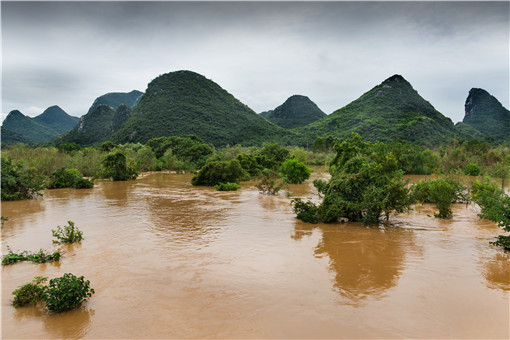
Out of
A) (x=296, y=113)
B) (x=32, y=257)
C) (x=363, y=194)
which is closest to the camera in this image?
(x=32, y=257)

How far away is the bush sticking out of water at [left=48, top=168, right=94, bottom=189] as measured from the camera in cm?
2398

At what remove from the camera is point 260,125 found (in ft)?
277

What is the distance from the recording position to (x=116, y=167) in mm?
29688

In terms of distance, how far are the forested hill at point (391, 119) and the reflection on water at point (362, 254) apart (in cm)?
5532

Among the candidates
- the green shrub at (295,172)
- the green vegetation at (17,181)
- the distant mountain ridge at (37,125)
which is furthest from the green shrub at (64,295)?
the distant mountain ridge at (37,125)

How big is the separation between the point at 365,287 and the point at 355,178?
5.88m

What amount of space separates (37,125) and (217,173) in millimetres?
117099

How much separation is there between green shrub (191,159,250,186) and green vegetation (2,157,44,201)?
11.6 metres

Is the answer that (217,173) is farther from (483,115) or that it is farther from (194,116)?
(483,115)

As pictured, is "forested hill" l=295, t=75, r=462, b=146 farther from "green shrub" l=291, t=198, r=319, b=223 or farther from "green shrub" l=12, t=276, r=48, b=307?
"green shrub" l=12, t=276, r=48, b=307

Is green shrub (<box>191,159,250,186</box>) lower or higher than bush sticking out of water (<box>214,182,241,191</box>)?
higher

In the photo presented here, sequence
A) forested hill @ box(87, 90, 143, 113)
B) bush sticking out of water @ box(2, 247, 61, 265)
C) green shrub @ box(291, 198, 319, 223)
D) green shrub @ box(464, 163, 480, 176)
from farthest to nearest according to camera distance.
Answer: forested hill @ box(87, 90, 143, 113) → green shrub @ box(464, 163, 480, 176) → green shrub @ box(291, 198, 319, 223) → bush sticking out of water @ box(2, 247, 61, 265)

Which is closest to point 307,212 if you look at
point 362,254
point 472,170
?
point 362,254

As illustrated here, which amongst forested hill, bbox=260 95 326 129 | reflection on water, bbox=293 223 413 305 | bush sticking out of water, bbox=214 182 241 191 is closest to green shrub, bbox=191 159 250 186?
bush sticking out of water, bbox=214 182 241 191
